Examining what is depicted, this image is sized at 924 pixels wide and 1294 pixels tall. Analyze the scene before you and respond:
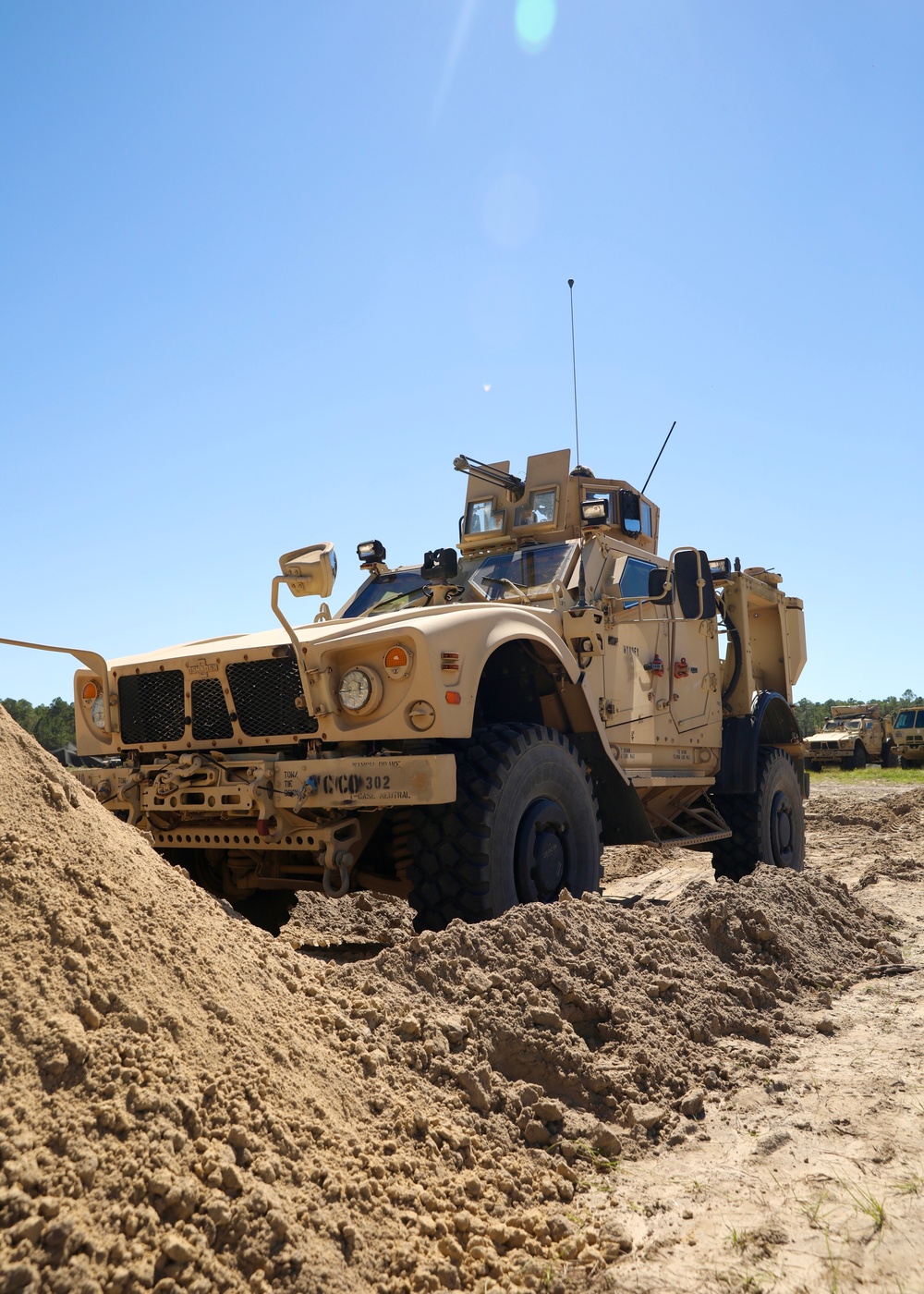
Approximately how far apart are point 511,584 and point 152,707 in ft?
7.61

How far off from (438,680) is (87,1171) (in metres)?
2.80

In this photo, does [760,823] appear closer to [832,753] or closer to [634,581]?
[634,581]

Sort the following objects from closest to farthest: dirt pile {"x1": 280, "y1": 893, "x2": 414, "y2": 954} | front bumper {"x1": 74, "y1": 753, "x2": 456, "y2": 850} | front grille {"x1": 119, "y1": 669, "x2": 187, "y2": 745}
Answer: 1. front bumper {"x1": 74, "y1": 753, "x2": 456, "y2": 850}
2. front grille {"x1": 119, "y1": 669, "x2": 187, "y2": 745}
3. dirt pile {"x1": 280, "y1": 893, "x2": 414, "y2": 954}

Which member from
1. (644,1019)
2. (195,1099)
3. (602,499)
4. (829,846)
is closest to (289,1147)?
(195,1099)

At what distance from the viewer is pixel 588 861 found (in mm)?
5590

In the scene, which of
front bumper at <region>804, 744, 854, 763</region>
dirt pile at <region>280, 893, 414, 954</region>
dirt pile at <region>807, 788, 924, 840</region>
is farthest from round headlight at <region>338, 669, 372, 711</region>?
front bumper at <region>804, 744, 854, 763</region>

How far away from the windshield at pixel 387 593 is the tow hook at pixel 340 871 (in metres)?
2.44

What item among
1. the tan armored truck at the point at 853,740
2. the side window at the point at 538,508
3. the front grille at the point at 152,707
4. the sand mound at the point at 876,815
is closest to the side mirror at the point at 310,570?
the front grille at the point at 152,707

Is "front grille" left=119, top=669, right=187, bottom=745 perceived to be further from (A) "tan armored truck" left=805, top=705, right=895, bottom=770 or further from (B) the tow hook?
(A) "tan armored truck" left=805, top=705, right=895, bottom=770

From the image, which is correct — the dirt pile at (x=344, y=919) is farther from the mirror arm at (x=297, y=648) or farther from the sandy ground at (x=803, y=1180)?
the sandy ground at (x=803, y=1180)

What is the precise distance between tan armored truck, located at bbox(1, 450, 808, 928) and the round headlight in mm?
13

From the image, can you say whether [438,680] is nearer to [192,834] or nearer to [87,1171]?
[192,834]

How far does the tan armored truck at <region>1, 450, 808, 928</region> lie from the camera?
478 cm

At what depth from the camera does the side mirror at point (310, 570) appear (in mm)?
4926
